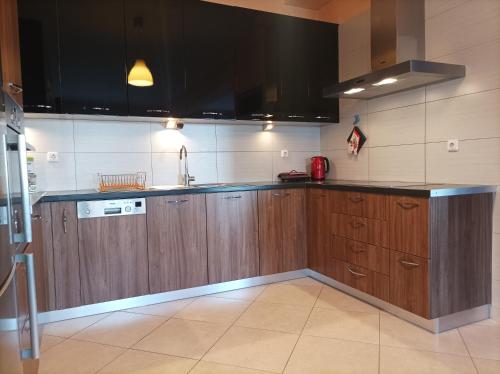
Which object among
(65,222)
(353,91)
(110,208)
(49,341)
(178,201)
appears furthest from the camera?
(353,91)

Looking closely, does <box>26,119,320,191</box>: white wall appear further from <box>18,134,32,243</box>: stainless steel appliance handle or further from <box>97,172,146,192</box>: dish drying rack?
<box>18,134,32,243</box>: stainless steel appliance handle

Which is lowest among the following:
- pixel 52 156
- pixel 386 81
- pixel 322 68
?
pixel 52 156

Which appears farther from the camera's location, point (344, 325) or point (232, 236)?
point (232, 236)

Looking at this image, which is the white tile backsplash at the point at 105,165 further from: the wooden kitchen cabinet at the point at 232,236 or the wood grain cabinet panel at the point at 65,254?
the wooden kitchen cabinet at the point at 232,236

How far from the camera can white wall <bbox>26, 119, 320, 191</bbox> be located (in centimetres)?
284

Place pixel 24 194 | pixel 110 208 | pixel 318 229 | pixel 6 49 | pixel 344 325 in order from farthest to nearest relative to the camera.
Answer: pixel 318 229
pixel 110 208
pixel 344 325
pixel 24 194
pixel 6 49

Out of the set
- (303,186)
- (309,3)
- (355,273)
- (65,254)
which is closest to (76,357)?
(65,254)

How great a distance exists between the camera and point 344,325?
7.57 ft

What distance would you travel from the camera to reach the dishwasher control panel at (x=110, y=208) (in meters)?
2.48

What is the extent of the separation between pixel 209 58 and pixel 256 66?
459 mm

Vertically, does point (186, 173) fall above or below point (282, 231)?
above

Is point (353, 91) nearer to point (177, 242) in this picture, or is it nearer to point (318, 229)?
point (318, 229)

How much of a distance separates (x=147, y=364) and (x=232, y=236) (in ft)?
4.18

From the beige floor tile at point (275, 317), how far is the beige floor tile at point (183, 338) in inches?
8.2
